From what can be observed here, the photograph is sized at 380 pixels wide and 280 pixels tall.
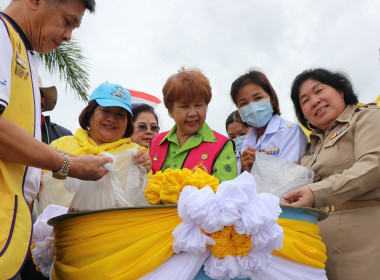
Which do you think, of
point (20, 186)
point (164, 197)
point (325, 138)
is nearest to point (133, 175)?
point (164, 197)

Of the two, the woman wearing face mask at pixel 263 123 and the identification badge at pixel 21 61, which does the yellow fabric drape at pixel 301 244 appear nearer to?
the woman wearing face mask at pixel 263 123

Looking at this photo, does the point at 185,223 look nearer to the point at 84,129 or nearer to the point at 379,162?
the point at 379,162

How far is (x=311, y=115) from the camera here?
102 inches

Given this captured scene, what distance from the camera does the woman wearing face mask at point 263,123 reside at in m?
2.68

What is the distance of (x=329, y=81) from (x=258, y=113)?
54 cm

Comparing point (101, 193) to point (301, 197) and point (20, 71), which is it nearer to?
point (20, 71)

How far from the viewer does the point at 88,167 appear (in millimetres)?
1842

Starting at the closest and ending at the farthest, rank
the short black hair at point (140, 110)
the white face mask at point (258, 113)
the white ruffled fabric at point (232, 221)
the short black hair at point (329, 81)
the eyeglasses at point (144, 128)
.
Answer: the white ruffled fabric at point (232, 221)
the short black hair at point (329, 81)
the white face mask at point (258, 113)
the eyeglasses at point (144, 128)
the short black hair at point (140, 110)

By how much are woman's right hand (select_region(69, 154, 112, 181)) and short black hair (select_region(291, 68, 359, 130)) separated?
1.52 meters

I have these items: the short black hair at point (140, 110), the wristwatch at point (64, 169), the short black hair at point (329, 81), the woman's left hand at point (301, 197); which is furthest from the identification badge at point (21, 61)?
the short black hair at point (140, 110)

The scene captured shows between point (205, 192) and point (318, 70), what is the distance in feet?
5.42

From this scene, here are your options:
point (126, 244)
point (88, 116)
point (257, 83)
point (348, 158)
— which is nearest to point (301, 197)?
point (348, 158)

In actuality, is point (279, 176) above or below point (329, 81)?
below

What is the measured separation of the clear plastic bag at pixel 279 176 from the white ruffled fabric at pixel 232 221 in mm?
611
